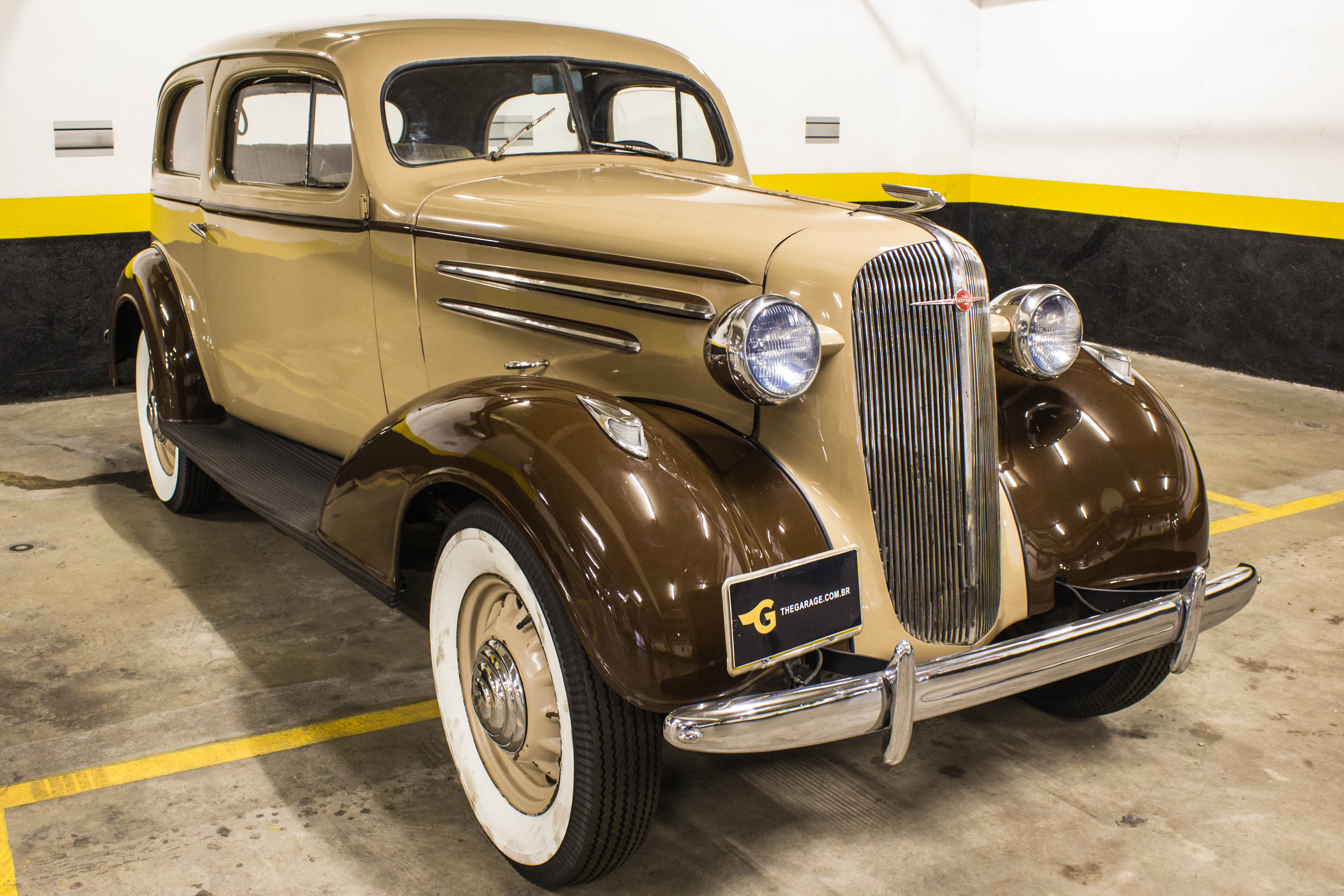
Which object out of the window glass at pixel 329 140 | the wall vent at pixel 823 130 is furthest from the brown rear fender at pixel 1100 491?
the wall vent at pixel 823 130

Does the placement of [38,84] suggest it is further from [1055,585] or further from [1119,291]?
[1119,291]

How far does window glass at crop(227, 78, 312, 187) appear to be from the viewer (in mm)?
3344

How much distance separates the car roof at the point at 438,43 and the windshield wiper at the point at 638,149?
266 millimetres

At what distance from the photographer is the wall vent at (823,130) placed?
26.6ft

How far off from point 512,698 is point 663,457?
1.82 feet

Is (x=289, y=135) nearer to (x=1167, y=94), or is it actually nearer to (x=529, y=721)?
(x=529, y=721)

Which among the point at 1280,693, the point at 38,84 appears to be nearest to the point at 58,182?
the point at 38,84

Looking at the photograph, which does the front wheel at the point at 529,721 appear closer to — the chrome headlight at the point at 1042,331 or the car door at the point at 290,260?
the car door at the point at 290,260

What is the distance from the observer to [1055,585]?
2285 mm

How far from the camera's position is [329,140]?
313 cm

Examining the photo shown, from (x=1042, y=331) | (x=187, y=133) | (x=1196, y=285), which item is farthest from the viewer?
(x=1196, y=285)

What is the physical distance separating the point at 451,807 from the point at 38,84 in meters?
4.95

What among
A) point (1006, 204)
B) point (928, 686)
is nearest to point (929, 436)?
point (928, 686)

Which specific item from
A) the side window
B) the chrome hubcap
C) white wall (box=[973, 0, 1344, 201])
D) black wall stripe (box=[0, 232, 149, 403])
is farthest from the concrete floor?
white wall (box=[973, 0, 1344, 201])
